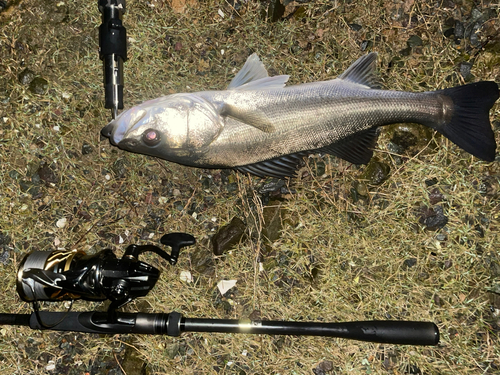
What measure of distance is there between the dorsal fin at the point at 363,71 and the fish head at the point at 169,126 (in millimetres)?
1148

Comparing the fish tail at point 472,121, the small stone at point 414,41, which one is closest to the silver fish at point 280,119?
the fish tail at point 472,121

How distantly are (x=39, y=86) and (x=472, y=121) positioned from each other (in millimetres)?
3738

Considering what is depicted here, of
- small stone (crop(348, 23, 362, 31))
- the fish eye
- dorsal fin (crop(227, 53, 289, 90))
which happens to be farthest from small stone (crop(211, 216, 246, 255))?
small stone (crop(348, 23, 362, 31))

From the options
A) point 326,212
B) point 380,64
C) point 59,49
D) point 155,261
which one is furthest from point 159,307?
point 380,64

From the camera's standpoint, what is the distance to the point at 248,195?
3.48 metres

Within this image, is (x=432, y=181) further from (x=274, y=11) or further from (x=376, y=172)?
(x=274, y=11)

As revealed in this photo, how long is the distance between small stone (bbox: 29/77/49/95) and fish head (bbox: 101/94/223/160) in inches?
40.9

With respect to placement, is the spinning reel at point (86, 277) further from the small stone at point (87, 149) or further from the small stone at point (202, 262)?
the small stone at point (87, 149)

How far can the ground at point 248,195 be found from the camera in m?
3.38

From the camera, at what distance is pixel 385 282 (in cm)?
339

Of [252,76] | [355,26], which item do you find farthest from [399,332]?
[355,26]

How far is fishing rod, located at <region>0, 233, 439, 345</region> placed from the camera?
107 inches

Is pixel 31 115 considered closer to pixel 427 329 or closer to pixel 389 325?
pixel 389 325

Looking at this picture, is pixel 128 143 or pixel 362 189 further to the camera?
pixel 362 189
